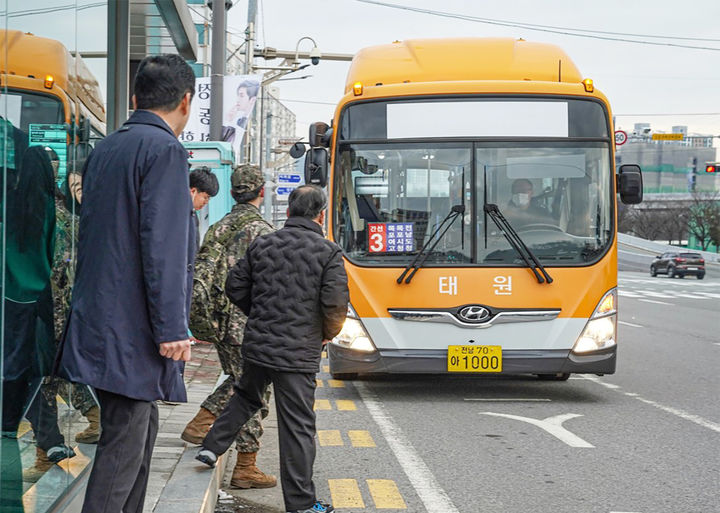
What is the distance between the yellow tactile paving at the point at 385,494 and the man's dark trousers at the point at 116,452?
7.15 feet

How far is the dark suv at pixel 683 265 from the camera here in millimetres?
54312

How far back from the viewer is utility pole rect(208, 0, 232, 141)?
1434cm

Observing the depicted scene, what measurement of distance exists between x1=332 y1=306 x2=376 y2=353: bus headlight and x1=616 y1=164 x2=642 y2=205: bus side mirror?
111 inches

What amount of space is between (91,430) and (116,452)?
1.15m

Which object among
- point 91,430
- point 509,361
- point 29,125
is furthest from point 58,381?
point 509,361

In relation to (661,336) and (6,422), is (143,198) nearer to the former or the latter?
(6,422)

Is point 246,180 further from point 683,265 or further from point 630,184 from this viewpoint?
point 683,265

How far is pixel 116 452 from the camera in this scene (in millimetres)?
3547

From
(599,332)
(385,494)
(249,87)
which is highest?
(249,87)

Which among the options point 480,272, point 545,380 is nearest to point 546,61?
point 480,272

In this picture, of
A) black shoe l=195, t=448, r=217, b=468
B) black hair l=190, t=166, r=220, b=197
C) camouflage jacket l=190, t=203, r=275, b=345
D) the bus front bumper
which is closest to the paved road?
the bus front bumper

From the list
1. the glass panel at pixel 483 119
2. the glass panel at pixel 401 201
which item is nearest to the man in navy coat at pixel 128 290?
the glass panel at pixel 401 201

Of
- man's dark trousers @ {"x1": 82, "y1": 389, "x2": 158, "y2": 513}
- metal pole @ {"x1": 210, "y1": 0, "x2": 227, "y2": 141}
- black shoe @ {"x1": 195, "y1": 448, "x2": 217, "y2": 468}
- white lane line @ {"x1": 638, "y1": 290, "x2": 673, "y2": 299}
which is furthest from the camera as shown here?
white lane line @ {"x1": 638, "y1": 290, "x2": 673, "y2": 299}

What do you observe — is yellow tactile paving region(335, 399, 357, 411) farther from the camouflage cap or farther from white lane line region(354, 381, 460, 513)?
the camouflage cap
